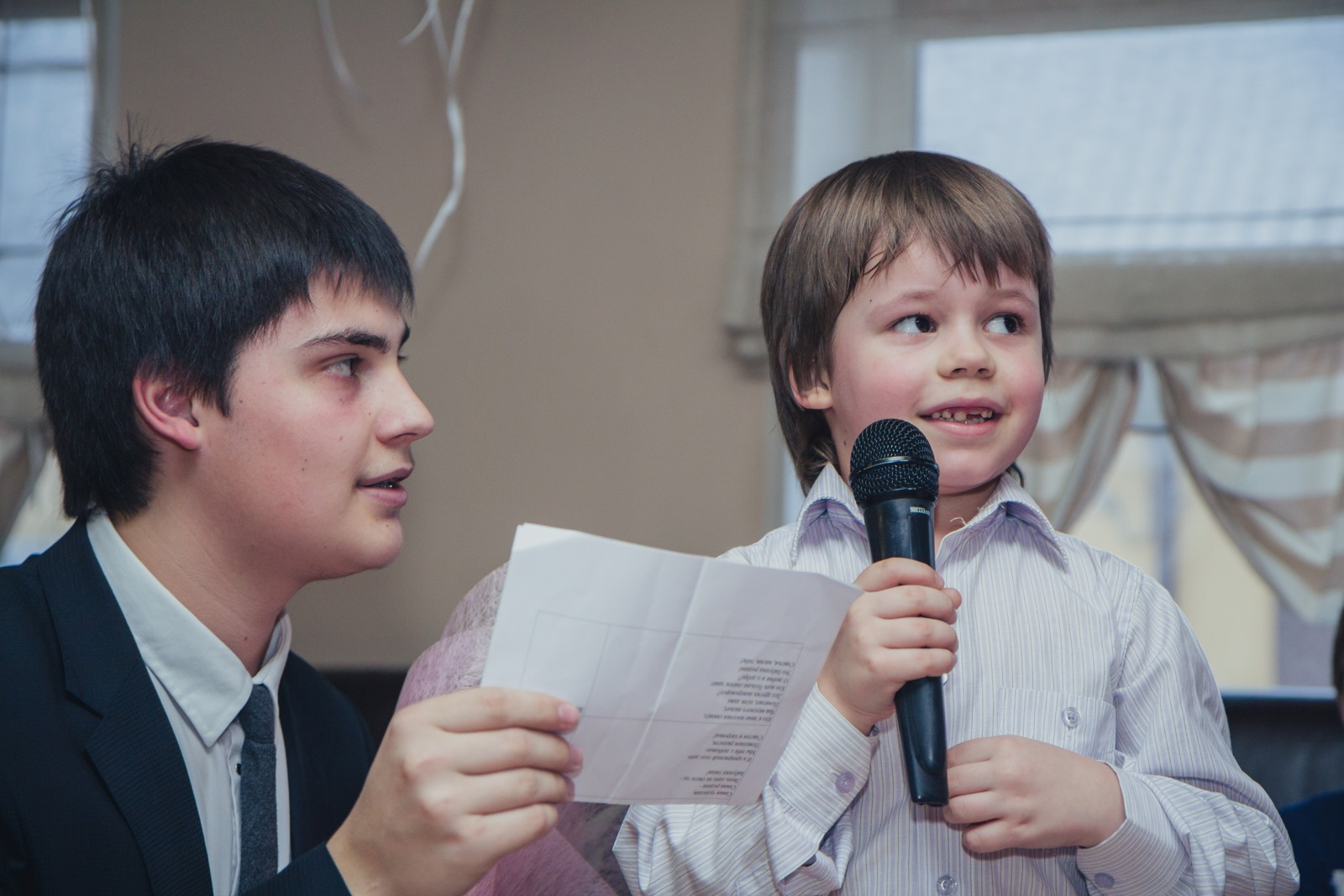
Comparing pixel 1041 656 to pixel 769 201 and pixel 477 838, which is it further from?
pixel 769 201

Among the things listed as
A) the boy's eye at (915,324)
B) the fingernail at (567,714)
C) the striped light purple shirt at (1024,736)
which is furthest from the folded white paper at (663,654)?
the boy's eye at (915,324)

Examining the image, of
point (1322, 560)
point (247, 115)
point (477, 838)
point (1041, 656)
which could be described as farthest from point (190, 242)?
point (1322, 560)

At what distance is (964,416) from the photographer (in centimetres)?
103

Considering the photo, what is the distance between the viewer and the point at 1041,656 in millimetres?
990

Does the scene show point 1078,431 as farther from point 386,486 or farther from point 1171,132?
point 386,486

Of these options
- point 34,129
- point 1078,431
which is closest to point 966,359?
point 1078,431

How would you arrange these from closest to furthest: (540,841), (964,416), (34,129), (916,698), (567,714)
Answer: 1. (567,714)
2. (916,698)
3. (540,841)
4. (964,416)
5. (34,129)

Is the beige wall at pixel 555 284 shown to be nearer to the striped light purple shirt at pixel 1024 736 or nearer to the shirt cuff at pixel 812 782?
the striped light purple shirt at pixel 1024 736

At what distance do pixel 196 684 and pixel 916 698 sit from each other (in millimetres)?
660

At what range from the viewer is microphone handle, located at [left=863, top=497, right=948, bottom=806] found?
78cm

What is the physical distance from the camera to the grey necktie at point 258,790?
102 cm

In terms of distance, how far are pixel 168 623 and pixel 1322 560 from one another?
2085 millimetres

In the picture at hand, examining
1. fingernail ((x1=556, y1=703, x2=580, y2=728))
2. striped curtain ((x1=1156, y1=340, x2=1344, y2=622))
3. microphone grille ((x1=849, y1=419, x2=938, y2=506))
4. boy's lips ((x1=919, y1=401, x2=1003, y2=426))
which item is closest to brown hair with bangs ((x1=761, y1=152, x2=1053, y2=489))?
boy's lips ((x1=919, y1=401, x2=1003, y2=426))

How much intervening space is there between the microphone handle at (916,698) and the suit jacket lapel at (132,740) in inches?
23.2
